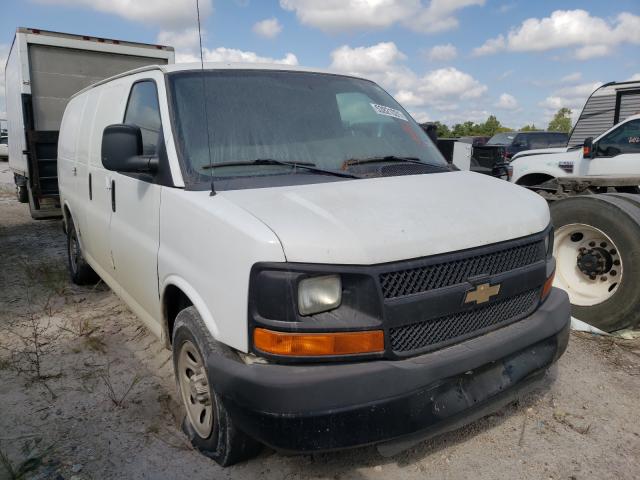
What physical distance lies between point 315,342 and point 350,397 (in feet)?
0.84

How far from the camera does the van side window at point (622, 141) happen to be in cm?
668

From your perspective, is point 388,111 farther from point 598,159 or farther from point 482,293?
point 598,159

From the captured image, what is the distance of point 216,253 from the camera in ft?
7.71

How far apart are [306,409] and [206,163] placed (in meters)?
1.46

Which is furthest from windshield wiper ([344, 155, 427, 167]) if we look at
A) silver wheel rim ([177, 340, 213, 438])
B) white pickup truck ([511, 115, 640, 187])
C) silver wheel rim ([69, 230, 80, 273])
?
white pickup truck ([511, 115, 640, 187])

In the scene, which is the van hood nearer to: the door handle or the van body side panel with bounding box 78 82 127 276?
the door handle

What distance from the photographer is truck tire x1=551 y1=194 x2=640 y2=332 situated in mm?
4020

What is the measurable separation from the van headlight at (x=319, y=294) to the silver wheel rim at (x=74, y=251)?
4.18 metres

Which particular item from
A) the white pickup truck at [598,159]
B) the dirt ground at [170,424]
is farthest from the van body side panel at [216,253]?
the white pickup truck at [598,159]

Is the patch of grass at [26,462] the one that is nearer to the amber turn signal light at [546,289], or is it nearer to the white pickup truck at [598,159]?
the amber turn signal light at [546,289]

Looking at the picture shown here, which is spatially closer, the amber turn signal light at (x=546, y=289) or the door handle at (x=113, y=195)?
the amber turn signal light at (x=546, y=289)

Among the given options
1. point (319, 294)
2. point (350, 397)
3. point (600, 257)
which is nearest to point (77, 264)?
point (319, 294)

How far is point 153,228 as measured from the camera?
3.07 metres

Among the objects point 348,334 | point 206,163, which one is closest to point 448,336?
point 348,334
